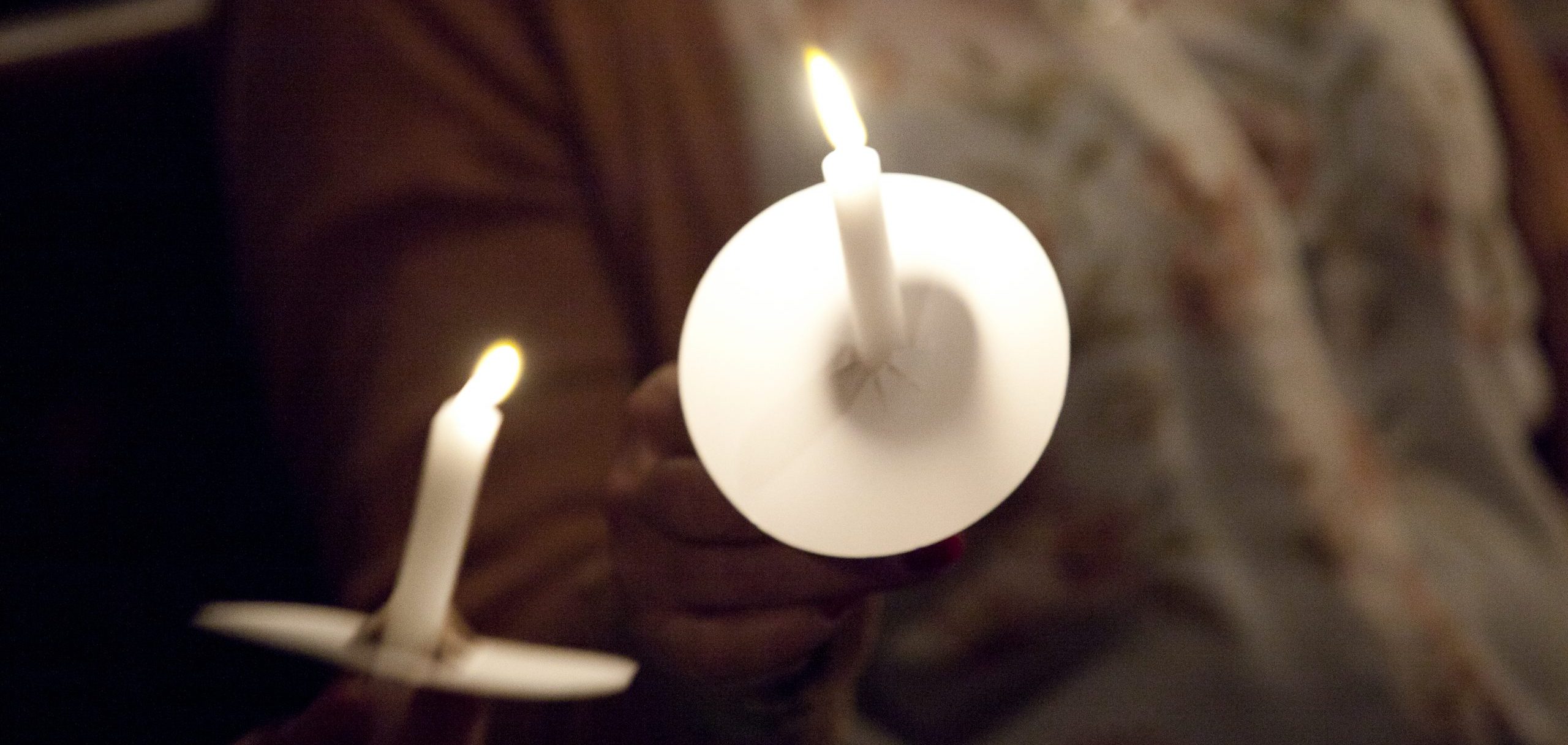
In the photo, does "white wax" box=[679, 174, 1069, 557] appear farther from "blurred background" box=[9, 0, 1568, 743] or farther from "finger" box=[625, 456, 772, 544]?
"blurred background" box=[9, 0, 1568, 743]

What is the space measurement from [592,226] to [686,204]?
7 cm

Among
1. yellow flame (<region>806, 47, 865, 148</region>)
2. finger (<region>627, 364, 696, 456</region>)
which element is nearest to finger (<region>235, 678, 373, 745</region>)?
finger (<region>627, 364, 696, 456</region>)

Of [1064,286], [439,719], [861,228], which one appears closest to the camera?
[861,228]

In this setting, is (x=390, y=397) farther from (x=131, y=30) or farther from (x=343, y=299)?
(x=131, y=30)

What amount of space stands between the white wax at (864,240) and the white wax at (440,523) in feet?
0.30

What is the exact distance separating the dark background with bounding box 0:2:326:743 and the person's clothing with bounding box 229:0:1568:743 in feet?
0.38

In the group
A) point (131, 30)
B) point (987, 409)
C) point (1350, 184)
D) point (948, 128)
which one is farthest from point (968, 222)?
point (131, 30)

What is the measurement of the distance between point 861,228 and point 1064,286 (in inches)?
15.4

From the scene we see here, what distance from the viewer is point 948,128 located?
1.71 feet

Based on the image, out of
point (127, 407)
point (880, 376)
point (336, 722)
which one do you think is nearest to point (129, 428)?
point (127, 407)

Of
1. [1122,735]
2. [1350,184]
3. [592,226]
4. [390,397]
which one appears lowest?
[1122,735]

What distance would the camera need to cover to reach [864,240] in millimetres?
167

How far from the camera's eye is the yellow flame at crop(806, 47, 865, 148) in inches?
7.1

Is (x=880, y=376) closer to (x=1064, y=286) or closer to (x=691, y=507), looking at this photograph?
(x=691, y=507)
